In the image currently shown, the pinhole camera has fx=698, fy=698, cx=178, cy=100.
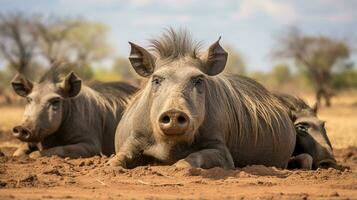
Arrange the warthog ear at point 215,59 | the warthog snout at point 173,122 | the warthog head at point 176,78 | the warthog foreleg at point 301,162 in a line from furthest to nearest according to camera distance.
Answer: the warthog foreleg at point 301,162 < the warthog ear at point 215,59 < the warthog head at point 176,78 < the warthog snout at point 173,122

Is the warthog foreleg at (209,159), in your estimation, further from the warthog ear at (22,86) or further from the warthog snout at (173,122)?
the warthog ear at (22,86)

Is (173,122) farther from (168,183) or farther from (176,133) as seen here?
(168,183)

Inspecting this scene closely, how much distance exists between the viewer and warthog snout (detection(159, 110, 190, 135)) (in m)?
7.34

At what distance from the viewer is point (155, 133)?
27.2 feet

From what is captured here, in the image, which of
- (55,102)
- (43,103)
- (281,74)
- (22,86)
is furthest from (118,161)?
(281,74)

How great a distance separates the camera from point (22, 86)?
12.3m

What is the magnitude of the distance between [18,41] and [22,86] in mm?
40666

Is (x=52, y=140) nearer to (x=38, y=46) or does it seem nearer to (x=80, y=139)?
(x=80, y=139)

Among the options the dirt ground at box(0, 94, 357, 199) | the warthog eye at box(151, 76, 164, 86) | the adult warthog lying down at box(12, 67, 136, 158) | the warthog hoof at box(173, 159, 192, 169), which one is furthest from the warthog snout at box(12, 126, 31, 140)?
the warthog hoof at box(173, 159, 192, 169)

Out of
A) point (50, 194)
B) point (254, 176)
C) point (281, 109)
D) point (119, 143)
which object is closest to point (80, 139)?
point (119, 143)

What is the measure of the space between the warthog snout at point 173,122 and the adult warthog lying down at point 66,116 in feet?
13.3

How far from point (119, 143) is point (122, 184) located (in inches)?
107

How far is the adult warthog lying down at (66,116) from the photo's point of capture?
11484 mm

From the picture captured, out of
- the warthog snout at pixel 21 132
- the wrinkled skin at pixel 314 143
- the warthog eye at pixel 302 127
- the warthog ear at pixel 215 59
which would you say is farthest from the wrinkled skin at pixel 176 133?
the warthog snout at pixel 21 132
